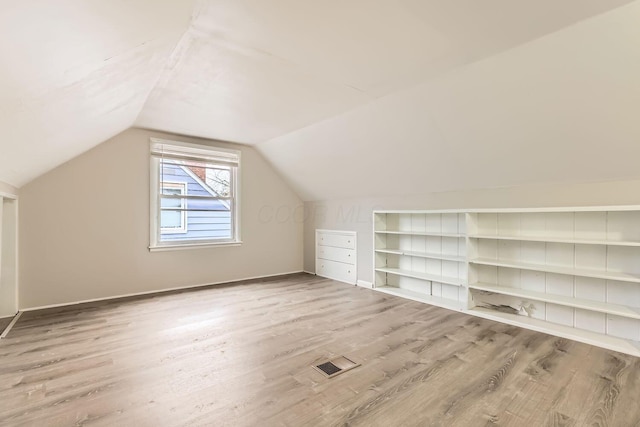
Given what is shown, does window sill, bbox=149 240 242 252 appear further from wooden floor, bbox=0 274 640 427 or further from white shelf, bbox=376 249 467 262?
white shelf, bbox=376 249 467 262

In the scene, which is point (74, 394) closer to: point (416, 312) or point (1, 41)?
point (1, 41)

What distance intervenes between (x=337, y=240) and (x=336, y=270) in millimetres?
528

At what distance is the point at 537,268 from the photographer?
2973 millimetres

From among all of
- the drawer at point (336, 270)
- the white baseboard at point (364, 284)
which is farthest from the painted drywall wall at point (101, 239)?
the white baseboard at point (364, 284)

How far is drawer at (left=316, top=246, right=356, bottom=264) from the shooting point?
16.5 ft

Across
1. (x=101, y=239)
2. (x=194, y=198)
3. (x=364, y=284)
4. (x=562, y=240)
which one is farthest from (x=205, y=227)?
(x=562, y=240)

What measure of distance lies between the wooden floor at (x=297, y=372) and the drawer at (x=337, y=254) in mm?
1600

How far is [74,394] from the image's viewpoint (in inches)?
75.2

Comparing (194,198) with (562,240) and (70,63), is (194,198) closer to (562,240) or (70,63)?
(70,63)

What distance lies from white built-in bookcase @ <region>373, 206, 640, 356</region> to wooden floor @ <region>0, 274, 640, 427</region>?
1.14 ft

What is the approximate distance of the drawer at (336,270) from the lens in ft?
16.4

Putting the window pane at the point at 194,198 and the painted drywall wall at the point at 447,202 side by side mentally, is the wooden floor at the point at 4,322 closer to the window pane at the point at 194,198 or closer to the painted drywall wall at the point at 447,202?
the window pane at the point at 194,198

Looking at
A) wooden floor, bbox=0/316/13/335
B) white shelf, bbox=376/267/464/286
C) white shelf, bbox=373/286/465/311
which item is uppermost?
white shelf, bbox=376/267/464/286

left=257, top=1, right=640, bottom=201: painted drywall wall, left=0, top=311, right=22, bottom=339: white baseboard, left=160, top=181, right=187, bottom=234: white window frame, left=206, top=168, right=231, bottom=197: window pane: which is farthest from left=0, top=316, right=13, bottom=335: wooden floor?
left=257, top=1, right=640, bottom=201: painted drywall wall
